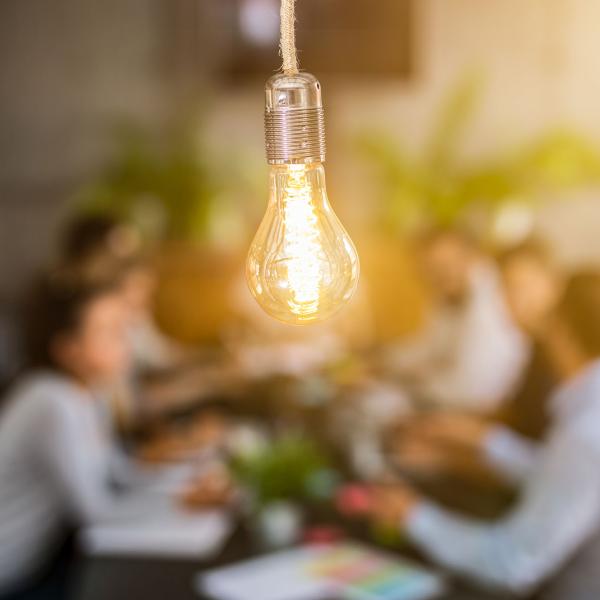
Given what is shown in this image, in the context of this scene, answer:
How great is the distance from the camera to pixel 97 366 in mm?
2865

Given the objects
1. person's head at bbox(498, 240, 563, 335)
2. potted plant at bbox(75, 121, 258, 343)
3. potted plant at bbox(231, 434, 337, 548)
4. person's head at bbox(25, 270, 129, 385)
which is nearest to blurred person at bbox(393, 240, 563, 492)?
person's head at bbox(498, 240, 563, 335)

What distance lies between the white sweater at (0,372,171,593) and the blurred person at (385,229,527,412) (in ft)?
5.27

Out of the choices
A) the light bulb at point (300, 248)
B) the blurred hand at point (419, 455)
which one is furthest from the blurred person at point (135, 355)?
the light bulb at point (300, 248)

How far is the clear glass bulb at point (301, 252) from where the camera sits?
1083 millimetres

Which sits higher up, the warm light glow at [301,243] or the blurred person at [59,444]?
the warm light glow at [301,243]

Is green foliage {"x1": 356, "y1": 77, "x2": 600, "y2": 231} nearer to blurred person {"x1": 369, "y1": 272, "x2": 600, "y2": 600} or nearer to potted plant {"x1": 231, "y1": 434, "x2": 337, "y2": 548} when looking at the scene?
blurred person {"x1": 369, "y1": 272, "x2": 600, "y2": 600}

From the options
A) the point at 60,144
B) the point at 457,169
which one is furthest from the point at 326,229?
the point at 60,144

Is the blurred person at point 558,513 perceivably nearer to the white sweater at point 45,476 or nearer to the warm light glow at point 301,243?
the white sweater at point 45,476

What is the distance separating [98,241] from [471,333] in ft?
5.47

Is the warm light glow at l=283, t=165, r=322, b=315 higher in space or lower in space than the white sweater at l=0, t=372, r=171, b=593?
higher

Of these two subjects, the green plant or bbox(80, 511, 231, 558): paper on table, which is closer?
bbox(80, 511, 231, 558): paper on table

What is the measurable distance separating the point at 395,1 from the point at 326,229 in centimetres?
511

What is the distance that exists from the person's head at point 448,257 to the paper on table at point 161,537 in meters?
1.89

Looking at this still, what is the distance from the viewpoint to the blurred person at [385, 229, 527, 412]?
164 inches
